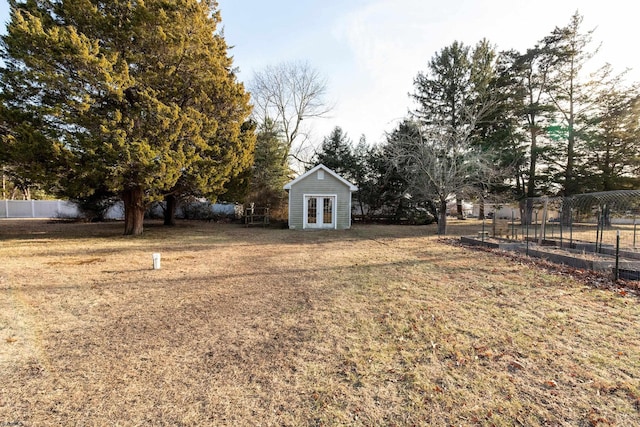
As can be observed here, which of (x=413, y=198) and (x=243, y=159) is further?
(x=413, y=198)

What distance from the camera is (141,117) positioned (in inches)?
450

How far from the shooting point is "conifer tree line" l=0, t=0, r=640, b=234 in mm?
10250

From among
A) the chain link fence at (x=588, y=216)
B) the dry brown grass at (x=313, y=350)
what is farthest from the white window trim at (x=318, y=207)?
the dry brown grass at (x=313, y=350)

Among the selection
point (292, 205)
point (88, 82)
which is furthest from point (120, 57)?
point (292, 205)

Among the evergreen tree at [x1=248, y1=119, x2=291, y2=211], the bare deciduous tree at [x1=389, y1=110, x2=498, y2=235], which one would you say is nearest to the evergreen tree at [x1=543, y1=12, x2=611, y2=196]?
the bare deciduous tree at [x1=389, y1=110, x2=498, y2=235]

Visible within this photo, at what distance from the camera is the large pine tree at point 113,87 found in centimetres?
994

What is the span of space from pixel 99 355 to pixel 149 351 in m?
0.49

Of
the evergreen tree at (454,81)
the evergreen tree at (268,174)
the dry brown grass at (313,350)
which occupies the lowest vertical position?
the dry brown grass at (313,350)

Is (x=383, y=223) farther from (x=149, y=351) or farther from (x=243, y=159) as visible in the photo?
(x=149, y=351)

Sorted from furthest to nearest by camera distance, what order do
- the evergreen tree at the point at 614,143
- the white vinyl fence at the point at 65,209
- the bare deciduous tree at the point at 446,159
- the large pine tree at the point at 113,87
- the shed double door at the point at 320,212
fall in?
1. the white vinyl fence at the point at 65,209
2. the evergreen tree at the point at 614,143
3. the shed double door at the point at 320,212
4. the bare deciduous tree at the point at 446,159
5. the large pine tree at the point at 113,87

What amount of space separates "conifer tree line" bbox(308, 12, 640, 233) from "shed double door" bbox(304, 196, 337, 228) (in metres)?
4.22

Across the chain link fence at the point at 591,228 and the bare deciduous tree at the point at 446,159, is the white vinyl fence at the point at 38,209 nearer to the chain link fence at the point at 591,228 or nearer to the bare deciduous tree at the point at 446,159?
the bare deciduous tree at the point at 446,159

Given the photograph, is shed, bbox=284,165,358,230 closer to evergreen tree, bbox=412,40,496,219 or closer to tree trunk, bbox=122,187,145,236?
tree trunk, bbox=122,187,145,236

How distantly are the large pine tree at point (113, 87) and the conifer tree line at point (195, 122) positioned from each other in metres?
0.05
